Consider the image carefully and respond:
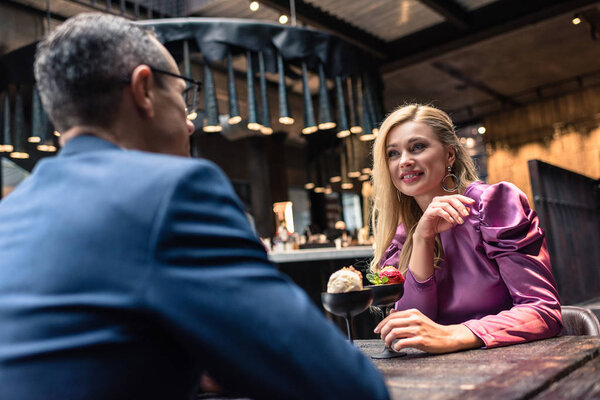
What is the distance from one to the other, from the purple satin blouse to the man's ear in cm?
99

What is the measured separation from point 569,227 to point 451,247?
2.87 m

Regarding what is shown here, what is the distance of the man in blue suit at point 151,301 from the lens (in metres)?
0.57

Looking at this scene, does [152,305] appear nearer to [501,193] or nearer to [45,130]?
[501,193]

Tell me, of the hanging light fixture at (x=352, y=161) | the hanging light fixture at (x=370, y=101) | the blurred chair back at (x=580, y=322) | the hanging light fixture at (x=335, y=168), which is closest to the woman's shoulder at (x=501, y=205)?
the blurred chair back at (x=580, y=322)

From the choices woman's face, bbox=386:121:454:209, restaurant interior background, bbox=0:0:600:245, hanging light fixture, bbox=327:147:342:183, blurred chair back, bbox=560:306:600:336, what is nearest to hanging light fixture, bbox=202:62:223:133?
restaurant interior background, bbox=0:0:600:245

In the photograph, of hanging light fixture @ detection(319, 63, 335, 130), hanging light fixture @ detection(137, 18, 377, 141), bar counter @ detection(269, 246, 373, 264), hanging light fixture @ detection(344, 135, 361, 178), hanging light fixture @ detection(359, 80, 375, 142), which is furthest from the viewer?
hanging light fixture @ detection(344, 135, 361, 178)

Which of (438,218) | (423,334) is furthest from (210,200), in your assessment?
(438,218)

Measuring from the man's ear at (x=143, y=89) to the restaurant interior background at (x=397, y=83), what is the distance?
3891 millimetres

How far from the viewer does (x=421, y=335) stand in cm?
121

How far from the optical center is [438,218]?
1520mm

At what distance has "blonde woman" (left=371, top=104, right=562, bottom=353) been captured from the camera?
1283 millimetres

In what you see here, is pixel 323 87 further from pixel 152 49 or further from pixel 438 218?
pixel 152 49

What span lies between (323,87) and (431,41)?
3112 mm

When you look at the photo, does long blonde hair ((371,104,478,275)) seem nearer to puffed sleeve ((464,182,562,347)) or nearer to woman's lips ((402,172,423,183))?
woman's lips ((402,172,423,183))
